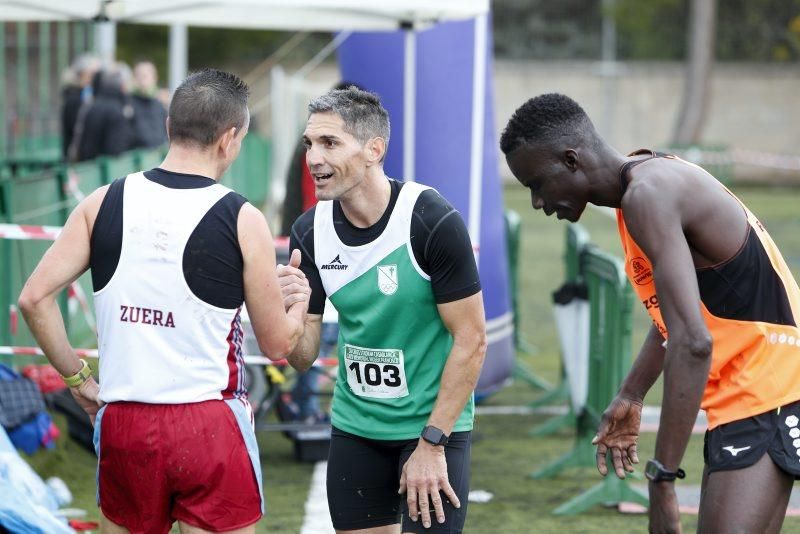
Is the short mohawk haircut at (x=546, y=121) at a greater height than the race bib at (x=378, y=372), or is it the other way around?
the short mohawk haircut at (x=546, y=121)

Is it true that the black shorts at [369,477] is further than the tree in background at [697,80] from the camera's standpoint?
No

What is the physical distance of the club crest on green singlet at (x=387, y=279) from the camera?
13.2 feet

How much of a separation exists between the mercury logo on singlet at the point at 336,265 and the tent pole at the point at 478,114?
455 cm

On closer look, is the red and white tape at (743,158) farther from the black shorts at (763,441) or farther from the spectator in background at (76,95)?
the black shorts at (763,441)

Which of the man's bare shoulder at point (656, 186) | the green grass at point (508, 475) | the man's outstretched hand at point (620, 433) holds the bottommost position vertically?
the green grass at point (508, 475)

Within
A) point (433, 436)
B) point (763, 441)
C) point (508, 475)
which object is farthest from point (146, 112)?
point (763, 441)

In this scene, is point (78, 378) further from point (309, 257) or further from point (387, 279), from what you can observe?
point (387, 279)

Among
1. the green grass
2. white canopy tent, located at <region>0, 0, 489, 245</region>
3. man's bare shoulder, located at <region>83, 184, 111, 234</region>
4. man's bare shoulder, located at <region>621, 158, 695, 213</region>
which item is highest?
white canopy tent, located at <region>0, 0, 489, 245</region>

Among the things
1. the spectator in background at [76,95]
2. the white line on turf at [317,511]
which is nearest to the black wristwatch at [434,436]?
the white line on turf at [317,511]

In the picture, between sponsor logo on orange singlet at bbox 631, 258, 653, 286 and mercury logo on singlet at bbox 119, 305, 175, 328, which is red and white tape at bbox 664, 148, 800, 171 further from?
mercury logo on singlet at bbox 119, 305, 175, 328

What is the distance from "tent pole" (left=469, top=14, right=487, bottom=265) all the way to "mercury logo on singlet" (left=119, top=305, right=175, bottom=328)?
523 cm

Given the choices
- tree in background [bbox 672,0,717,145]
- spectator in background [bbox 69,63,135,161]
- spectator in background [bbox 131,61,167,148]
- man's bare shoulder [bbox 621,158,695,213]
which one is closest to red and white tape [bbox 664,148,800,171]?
tree in background [bbox 672,0,717,145]

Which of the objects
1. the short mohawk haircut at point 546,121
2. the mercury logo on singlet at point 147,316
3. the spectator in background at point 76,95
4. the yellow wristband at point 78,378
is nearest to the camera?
the mercury logo on singlet at point 147,316

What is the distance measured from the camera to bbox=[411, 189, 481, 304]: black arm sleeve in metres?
3.96
